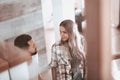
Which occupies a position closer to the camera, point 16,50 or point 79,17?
point 16,50

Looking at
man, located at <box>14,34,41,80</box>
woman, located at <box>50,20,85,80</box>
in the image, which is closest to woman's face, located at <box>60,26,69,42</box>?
woman, located at <box>50,20,85,80</box>

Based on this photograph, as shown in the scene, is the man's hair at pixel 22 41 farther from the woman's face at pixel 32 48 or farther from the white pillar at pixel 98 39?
the white pillar at pixel 98 39

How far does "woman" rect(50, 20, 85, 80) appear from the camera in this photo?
85 cm

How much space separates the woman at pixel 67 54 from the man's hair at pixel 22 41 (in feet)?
0.41

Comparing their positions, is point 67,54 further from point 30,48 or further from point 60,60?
point 30,48

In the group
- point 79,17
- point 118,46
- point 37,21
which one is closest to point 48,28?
point 37,21

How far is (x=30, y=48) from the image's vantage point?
759 millimetres

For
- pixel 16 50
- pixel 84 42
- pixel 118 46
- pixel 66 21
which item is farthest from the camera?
pixel 118 46

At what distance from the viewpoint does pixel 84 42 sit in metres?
0.95

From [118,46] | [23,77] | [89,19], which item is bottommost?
[118,46]

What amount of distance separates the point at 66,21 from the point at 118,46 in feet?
2.17

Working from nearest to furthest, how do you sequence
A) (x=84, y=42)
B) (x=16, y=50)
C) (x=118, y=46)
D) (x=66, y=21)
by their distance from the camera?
(x=16, y=50)
(x=66, y=21)
(x=84, y=42)
(x=118, y=46)

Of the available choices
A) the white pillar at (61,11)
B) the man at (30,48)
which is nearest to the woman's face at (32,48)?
the man at (30,48)

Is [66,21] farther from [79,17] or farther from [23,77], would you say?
[23,77]
